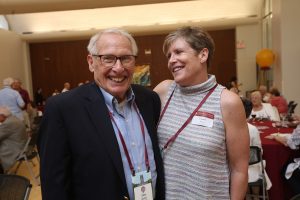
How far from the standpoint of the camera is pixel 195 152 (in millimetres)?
1558

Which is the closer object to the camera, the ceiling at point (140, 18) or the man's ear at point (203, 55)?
the man's ear at point (203, 55)

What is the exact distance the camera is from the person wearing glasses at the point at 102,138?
4.52 feet

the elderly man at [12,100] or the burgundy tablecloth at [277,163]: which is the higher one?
the elderly man at [12,100]

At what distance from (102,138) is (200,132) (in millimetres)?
465

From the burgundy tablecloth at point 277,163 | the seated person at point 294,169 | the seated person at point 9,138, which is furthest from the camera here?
→ the seated person at point 9,138

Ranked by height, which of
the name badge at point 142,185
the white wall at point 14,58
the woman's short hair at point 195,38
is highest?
the white wall at point 14,58

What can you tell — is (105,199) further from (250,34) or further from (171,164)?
(250,34)

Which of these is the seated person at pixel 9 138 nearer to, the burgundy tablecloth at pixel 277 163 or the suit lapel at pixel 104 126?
the burgundy tablecloth at pixel 277 163

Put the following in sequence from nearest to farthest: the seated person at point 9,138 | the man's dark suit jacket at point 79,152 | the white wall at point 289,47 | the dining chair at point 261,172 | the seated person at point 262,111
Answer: the man's dark suit jacket at point 79,152, the dining chair at point 261,172, the seated person at point 9,138, the seated person at point 262,111, the white wall at point 289,47

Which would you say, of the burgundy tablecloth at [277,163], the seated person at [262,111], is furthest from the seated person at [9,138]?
→ the seated person at [262,111]

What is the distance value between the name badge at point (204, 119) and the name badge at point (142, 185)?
332 millimetres

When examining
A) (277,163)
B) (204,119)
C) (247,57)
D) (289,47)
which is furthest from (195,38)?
(247,57)

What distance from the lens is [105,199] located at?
4.66 feet

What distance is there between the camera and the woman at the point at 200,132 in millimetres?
1556
